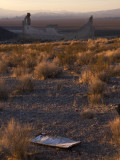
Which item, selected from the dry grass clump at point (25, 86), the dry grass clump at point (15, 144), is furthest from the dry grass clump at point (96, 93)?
the dry grass clump at point (15, 144)

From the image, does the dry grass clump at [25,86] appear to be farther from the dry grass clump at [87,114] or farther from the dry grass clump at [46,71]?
the dry grass clump at [87,114]

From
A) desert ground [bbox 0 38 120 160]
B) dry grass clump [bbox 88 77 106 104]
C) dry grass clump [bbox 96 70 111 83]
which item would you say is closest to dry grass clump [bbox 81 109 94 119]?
desert ground [bbox 0 38 120 160]

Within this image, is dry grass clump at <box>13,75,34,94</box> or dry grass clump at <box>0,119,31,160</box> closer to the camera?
dry grass clump at <box>0,119,31,160</box>

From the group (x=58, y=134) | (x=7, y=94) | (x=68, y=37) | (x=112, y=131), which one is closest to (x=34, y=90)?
(x=7, y=94)

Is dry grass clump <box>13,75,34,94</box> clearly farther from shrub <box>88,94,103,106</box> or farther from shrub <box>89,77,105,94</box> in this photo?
shrub <box>88,94,103,106</box>

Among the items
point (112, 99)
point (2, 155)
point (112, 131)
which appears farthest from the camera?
point (112, 99)

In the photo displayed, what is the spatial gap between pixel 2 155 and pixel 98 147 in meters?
1.66

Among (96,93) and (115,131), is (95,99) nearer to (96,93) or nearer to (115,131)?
(96,93)

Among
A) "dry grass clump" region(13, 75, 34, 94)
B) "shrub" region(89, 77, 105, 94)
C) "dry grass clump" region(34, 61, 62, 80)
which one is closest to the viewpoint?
"shrub" region(89, 77, 105, 94)

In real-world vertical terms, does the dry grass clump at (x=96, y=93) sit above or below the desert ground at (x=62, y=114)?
above

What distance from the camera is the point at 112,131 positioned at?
17.1 feet

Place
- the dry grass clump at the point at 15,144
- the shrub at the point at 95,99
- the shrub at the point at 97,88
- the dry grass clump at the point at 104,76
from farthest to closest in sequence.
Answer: the dry grass clump at the point at 104,76
the shrub at the point at 97,88
the shrub at the point at 95,99
the dry grass clump at the point at 15,144

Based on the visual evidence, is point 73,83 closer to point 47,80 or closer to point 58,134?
point 47,80

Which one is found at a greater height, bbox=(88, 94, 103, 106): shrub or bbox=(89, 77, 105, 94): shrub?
bbox=(89, 77, 105, 94): shrub
